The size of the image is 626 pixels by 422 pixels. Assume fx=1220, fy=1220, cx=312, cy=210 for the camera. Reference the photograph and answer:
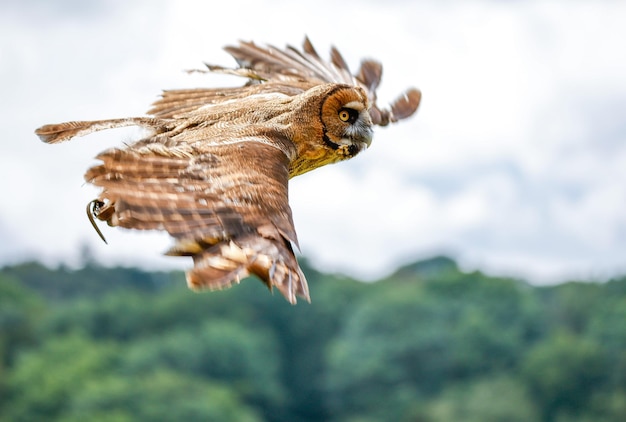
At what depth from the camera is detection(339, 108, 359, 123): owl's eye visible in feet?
24.6

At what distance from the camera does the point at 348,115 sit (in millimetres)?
7574

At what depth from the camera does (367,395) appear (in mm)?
107062

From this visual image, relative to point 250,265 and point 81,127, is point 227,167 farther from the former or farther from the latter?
point 81,127

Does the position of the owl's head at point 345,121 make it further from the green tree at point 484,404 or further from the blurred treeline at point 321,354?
the green tree at point 484,404

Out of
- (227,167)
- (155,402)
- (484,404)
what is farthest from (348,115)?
(484,404)

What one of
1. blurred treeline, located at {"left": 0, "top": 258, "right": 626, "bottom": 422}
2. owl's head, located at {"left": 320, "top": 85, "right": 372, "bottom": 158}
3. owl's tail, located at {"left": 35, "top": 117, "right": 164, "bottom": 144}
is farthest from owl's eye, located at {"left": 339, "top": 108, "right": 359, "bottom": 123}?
blurred treeline, located at {"left": 0, "top": 258, "right": 626, "bottom": 422}

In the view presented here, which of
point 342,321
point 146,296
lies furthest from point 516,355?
point 146,296

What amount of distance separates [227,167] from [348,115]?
1.52 meters

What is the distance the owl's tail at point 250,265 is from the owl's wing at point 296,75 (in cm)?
264

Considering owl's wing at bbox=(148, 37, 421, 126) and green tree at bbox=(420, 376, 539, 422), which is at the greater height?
owl's wing at bbox=(148, 37, 421, 126)

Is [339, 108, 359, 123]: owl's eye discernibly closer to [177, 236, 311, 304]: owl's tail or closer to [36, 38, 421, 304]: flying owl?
[36, 38, 421, 304]: flying owl

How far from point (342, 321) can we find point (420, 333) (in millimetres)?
11549

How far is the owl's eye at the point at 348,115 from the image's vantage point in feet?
24.6

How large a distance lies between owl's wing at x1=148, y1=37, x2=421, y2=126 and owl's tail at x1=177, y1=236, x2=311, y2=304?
264 cm
